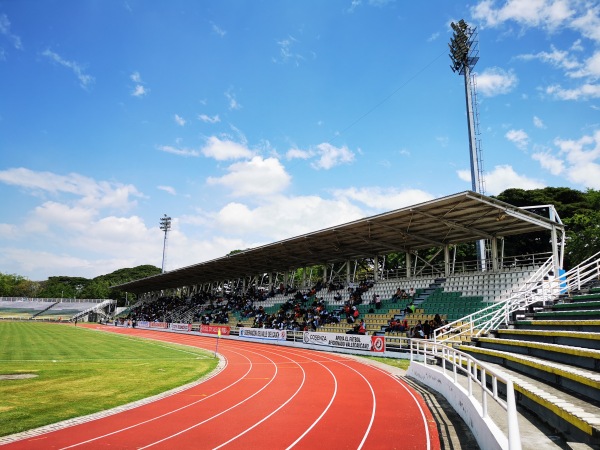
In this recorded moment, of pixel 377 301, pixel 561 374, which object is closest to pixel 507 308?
pixel 561 374

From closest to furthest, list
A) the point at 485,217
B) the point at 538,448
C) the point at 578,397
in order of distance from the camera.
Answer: the point at 538,448 → the point at 578,397 → the point at 485,217

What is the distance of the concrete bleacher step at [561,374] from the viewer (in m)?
5.61

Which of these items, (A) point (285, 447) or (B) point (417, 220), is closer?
(A) point (285, 447)

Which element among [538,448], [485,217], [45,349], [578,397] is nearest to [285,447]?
[538,448]

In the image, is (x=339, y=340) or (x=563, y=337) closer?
(x=563, y=337)

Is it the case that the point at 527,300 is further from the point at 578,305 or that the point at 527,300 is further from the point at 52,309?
the point at 52,309

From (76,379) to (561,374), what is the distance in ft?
44.0

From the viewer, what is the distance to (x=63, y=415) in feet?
29.2

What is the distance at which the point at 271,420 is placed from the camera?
29.4 ft

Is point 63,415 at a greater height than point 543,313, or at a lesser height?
lesser

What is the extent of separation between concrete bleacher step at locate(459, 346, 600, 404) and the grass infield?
9.47m

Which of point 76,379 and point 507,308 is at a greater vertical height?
point 507,308

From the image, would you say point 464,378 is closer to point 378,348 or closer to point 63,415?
point 63,415

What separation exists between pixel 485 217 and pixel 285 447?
59.3 feet
